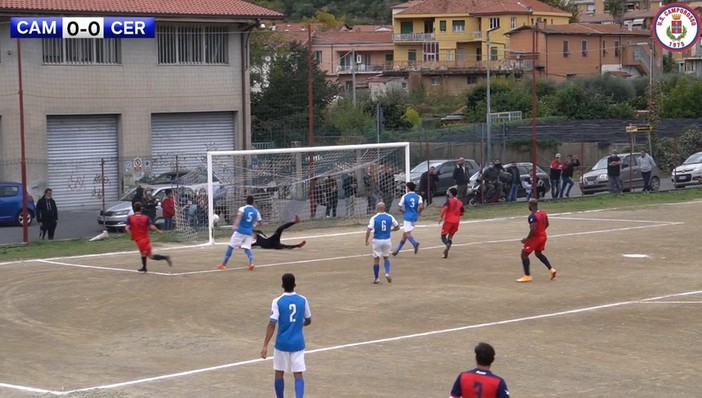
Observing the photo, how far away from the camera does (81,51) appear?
42312 mm

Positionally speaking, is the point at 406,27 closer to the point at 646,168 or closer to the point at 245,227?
the point at 646,168

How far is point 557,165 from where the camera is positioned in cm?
4212

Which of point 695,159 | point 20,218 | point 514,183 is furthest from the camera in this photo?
point 695,159

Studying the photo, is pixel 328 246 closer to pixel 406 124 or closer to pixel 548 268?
pixel 548 268

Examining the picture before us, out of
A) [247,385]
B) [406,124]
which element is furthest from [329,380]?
[406,124]

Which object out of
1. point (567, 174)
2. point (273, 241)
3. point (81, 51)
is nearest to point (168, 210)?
point (273, 241)

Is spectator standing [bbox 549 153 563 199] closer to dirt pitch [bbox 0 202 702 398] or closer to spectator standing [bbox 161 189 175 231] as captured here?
dirt pitch [bbox 0 202 702 398]

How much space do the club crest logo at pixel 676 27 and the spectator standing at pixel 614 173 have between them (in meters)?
6.34

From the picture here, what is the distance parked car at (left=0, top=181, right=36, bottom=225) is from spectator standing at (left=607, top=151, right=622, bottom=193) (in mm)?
22081

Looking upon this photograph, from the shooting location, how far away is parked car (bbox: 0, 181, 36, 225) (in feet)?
117

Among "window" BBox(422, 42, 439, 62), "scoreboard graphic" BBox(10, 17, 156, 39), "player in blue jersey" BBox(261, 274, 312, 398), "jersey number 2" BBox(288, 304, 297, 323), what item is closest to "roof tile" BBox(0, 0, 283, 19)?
"scoreboard graphic" BBox(10, 17, 156, 39)

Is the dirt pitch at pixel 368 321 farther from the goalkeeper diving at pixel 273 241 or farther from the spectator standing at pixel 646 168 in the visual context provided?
the spectator standing at pixel 646 168

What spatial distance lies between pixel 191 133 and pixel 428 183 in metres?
11.8

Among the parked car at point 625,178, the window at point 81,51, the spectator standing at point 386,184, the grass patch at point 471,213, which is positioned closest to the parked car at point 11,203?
the grass patch at point 471,213
